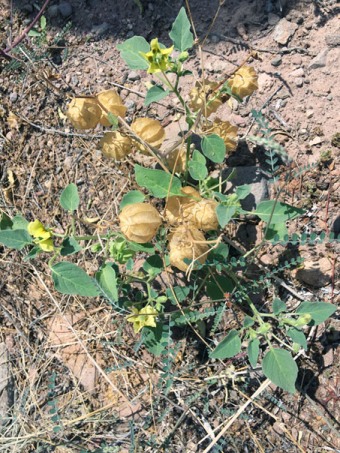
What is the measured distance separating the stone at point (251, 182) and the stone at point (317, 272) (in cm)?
42

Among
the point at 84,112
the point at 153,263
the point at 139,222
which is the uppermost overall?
the point at 84,112

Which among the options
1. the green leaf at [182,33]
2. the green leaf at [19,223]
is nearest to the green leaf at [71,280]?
the green leaf at [19,223]

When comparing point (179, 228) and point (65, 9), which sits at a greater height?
point (65, 9)

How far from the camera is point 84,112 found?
2.48 metres

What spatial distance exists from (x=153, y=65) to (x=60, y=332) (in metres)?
1.78

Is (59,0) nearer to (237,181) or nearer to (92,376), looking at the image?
(237,181)

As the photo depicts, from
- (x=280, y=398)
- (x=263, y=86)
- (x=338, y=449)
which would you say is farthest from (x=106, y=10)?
(x=338, y=449)

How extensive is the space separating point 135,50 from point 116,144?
0.46 meters

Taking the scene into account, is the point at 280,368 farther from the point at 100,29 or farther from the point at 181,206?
the point at 100,29

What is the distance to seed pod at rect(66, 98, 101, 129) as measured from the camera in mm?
2475

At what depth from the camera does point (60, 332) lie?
3096 mm

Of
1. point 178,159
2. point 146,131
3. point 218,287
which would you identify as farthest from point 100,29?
point 218,287

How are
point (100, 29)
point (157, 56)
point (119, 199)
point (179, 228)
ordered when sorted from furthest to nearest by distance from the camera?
point (100, 29) → point (119, 199) → point (179, 228) → point (157, 56)

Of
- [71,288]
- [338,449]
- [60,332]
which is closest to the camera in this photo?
[71,288]
